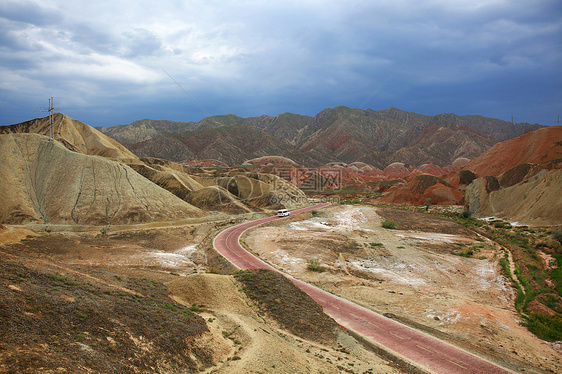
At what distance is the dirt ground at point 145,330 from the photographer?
7379 millimetres

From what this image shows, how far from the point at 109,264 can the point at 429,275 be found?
26.2 m

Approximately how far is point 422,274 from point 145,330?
77.8 ft

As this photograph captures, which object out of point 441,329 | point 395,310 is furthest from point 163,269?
point 441,329

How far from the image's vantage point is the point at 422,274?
2636 cm

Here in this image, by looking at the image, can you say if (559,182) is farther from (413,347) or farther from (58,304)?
(58,304)

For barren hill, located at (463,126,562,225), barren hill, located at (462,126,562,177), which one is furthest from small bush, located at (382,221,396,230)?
barren hill, located at (462,126,562,177)

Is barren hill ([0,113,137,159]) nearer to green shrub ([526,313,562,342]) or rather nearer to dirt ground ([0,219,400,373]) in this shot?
dirt ground ([0,219,400,373])

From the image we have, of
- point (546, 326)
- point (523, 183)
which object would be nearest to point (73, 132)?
point (546, 326)

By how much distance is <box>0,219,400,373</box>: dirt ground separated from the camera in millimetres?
7379

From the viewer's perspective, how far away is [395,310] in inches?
714

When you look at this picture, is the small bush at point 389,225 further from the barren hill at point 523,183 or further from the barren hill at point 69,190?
the barren hill at point 69,190

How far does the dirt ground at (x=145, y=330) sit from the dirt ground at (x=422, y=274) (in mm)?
6089

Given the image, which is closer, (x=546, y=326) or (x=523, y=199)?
(x=546, y=326)

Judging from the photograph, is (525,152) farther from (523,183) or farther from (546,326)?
(546,326)
